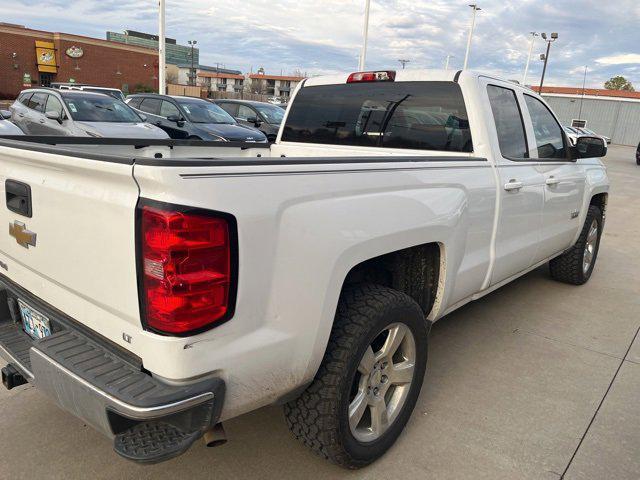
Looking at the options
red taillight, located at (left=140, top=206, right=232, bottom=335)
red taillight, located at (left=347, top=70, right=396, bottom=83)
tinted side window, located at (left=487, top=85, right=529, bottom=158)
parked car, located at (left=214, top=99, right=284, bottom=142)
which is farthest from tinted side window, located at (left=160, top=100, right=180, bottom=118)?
red taillight, located at (left=140, top=206, right=232, bottom=335)

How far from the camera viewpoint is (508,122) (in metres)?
3.63

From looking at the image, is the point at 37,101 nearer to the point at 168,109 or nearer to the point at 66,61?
the point at 168,109

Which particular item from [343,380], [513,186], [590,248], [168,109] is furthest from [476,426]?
[168,109]

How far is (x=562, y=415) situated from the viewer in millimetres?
3002

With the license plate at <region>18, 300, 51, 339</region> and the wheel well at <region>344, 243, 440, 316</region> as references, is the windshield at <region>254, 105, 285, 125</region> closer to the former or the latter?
the wheel well at <region>344, 243, 440, 316</region>

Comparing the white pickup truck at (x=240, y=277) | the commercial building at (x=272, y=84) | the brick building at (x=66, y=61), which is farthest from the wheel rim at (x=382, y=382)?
the commercial building at (x=272, y=84)

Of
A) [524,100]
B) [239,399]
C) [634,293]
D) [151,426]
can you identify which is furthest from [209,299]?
[634,293]

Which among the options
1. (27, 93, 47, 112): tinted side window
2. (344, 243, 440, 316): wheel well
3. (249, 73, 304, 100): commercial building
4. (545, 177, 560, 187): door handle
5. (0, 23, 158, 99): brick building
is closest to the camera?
(344, 243, 440, 316): wheel well

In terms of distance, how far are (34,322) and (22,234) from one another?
0.40 metres

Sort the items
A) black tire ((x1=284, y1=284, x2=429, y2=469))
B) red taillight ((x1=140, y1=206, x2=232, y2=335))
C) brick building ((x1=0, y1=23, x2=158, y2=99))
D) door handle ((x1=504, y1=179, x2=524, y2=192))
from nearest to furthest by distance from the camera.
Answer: red taillight ((x1=140, y1=206, x2=232, y2=335)), black tire ((x1=284, y1=284, x2=429, y2=469)), door handle ((x1=504, y1=179, x2=524, y2=192)), brick building ((x1=0, y1=23, x2=158, y2=99))

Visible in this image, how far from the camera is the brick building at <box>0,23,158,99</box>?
157 ft

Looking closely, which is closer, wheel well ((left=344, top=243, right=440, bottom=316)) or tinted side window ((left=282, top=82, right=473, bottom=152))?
wheel well ((left=344, top=243, right=440, bottom=316))

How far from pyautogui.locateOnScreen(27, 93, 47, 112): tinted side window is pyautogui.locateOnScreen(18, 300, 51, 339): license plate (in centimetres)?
1007

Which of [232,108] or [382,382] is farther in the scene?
[232,108]
